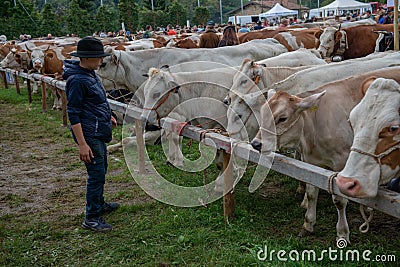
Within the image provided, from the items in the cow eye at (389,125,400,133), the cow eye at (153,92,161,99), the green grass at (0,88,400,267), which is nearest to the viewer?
the cow eye at (389,125,400,133)

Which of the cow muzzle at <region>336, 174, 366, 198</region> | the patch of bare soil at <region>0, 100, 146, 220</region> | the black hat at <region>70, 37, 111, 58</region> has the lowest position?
the patch of bare soil at <region>0, 100, 146, 220</region>

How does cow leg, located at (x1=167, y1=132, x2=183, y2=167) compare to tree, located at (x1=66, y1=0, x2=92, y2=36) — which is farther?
tree, located at (x1=66, y1=0, x2=92, y2=36)

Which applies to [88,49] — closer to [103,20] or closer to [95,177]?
[95,177]

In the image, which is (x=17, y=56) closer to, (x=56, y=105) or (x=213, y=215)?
(x=56, y=105)

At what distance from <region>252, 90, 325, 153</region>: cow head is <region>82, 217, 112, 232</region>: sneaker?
6.25ft

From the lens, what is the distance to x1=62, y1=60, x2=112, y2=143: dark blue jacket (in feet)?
15.2

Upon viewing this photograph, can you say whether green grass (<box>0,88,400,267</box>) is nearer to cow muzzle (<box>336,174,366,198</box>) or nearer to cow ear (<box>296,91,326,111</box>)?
cow muzzle (<box>336,174,366,198</box>)

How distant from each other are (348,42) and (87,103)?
834 centimetres

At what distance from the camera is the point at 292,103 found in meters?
4.04

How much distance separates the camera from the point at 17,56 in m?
14.2

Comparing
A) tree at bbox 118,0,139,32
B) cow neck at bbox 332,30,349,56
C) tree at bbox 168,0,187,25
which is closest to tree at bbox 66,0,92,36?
tree at bbox 118,0,139,32

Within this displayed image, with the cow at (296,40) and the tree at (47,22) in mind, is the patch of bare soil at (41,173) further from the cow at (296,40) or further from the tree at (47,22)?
the tree at (47,22)

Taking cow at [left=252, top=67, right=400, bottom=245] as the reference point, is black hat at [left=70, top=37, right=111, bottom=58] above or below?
above

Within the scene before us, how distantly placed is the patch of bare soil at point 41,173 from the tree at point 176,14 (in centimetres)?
3271
